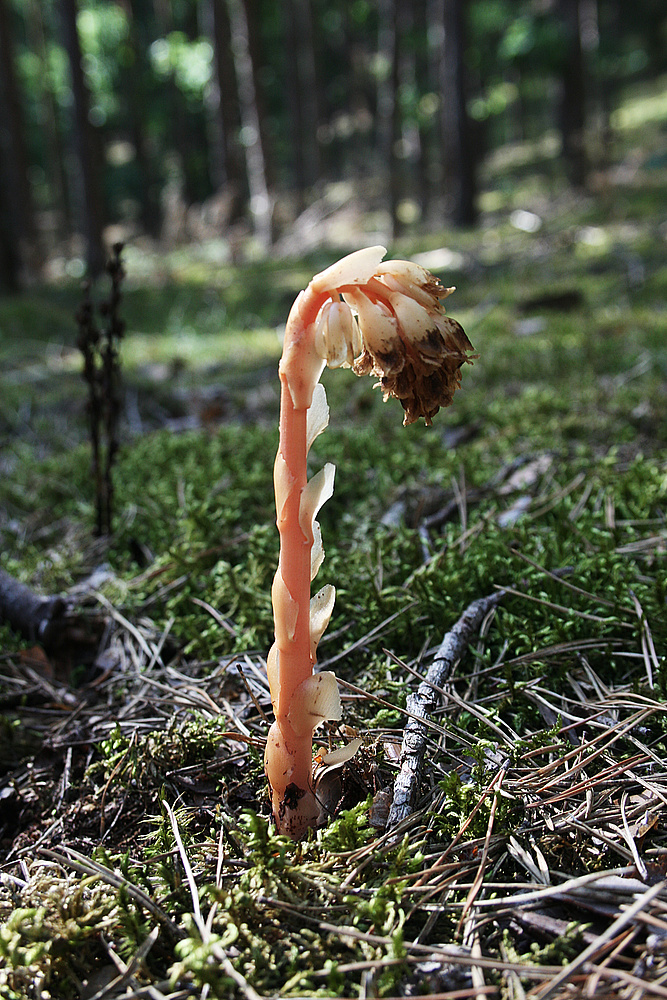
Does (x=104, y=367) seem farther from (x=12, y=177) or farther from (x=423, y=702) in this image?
(x=12, y=177)

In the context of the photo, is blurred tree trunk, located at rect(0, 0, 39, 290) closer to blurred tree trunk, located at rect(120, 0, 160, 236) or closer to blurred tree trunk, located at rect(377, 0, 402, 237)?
blurred tree trunk, located at rect(120, 0, 160, 236)

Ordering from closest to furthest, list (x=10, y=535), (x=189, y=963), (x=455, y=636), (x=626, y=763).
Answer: (x=189, y=963) < (x=626, y=763) < (x=455, y=636) < (x=10, y=535)

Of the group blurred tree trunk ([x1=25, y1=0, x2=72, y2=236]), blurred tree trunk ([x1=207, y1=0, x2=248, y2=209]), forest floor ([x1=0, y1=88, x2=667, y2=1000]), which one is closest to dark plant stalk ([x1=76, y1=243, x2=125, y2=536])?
forest floor ([x1=0, y1=88, x2=667, y2=1000])

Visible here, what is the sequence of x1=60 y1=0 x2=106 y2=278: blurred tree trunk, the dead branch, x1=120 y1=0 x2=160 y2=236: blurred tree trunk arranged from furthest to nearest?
1. x1=120 y1=0 x2=160 y2=236: blurred tree trunk
2. x1=60 y1=0 x2=106 y2=278: blurred tree trunk
3. the dead branch

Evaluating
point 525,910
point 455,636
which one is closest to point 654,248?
point 455,636

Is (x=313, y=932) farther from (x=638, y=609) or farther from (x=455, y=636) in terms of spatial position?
(x=638, y=609)

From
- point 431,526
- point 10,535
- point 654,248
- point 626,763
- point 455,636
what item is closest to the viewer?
point 626,763

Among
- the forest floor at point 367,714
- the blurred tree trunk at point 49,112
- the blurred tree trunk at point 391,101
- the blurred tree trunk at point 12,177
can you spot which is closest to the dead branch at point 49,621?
the forest floor at point 367,714
